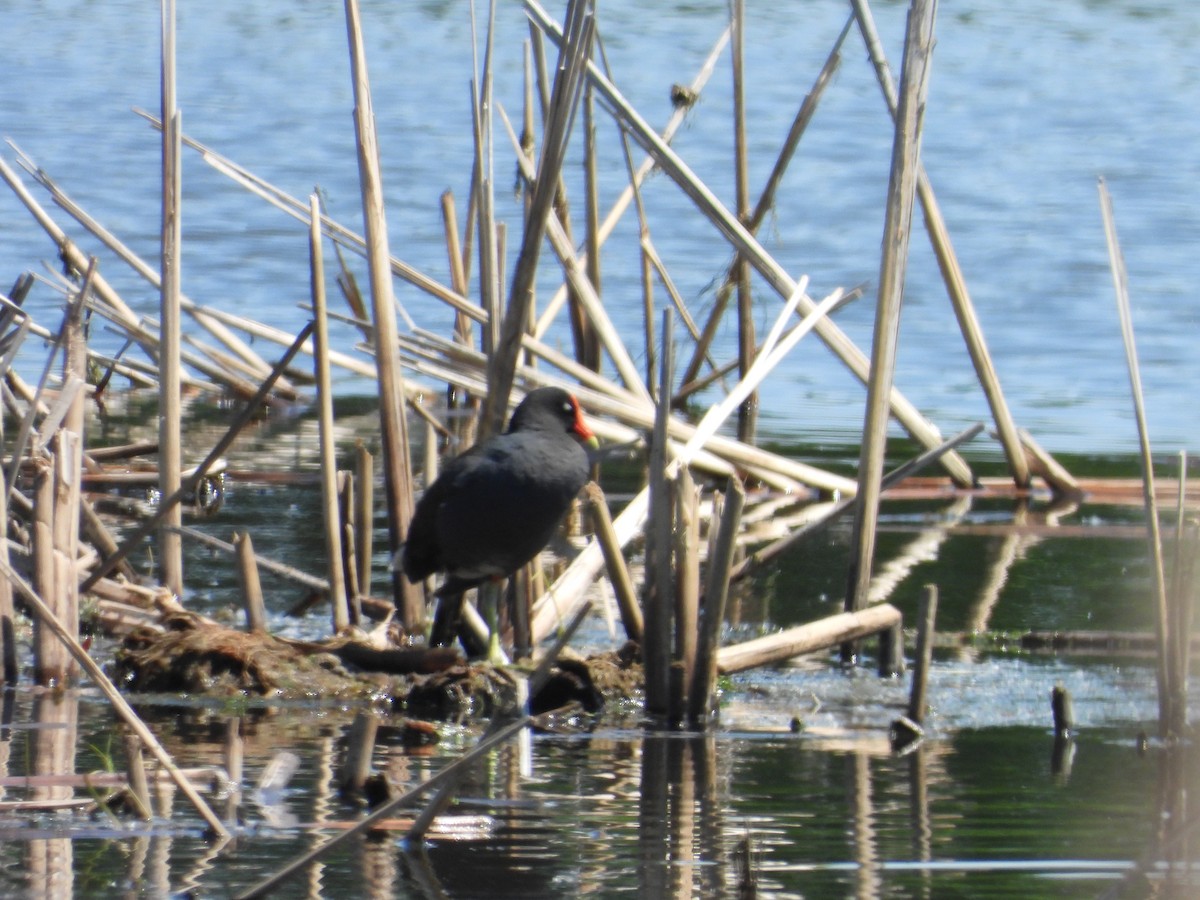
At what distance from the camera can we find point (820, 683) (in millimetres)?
4707

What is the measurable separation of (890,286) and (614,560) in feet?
3.18

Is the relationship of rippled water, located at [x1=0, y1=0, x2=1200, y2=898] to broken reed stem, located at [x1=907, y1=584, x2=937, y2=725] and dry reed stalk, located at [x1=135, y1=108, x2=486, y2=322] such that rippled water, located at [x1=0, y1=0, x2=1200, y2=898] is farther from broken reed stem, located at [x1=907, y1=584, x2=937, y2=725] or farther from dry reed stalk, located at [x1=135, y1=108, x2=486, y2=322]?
dry reed stalk, located at [x1=135, y1=108, x2=486, y2=322]

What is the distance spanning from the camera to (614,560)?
180 inches

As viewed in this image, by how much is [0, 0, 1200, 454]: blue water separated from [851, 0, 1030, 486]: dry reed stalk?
2.39ft

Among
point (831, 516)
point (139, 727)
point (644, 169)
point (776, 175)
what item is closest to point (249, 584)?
point (831, 516)

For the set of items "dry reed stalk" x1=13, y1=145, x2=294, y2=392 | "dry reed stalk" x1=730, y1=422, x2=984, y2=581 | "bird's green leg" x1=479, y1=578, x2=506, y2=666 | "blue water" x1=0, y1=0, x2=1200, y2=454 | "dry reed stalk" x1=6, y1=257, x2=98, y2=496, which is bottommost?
"bird's green leg" x1=479, y1=578, x2=506, y2=666

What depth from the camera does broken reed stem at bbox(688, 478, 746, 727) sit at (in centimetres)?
416

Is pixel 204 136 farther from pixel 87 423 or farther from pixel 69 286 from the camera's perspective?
pixel 69 286

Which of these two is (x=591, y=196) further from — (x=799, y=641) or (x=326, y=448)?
(x=799, y=641)

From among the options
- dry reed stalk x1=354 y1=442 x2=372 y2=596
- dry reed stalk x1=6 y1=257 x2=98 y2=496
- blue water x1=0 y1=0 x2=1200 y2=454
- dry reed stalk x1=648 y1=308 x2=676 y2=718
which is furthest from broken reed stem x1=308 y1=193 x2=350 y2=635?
blue water x1=0 y1=0 x2=1200 y2=454

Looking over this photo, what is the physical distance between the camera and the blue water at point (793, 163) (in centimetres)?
955

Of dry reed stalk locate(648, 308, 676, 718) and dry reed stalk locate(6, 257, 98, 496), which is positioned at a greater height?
dry reed stalk locate(6, 257, 98, 496)

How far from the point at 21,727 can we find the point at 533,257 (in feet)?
4.75

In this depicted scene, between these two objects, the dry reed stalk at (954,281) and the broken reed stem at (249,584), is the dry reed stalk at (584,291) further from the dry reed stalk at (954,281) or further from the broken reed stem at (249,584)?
the broken reed stem at (249,584)
